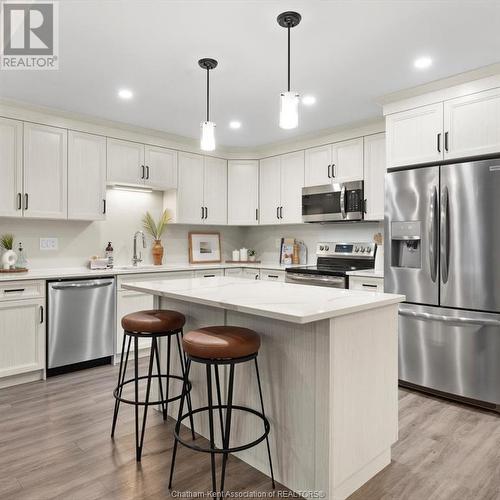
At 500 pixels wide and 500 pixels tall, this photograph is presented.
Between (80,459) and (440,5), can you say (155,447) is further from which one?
(440,5)

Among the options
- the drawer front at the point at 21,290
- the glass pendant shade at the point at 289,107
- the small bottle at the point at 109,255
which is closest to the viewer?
the glass pendant shade at the point at 289,107

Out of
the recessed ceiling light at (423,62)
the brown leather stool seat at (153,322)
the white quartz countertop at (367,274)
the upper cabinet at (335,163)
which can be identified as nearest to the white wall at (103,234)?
the upper cabinet at (335,163)

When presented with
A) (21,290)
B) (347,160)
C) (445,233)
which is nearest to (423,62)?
(445,233)

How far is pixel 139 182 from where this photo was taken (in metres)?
4.40

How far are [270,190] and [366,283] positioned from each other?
2.02m

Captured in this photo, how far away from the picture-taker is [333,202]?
4324 millimetres

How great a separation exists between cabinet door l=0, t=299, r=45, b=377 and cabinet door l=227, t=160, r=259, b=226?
2668 mm

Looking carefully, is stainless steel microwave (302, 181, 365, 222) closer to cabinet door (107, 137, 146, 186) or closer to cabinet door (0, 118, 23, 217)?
cabinet door (107, 137, 146, 186)

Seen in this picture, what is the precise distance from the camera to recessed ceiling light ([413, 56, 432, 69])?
108 inches

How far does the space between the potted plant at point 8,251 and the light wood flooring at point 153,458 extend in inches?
48.6

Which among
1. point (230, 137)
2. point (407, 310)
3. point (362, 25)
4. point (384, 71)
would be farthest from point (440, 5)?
point (230, 137)

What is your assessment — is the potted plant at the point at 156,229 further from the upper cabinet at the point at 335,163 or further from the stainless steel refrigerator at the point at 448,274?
the stainless steel refrigerator at the point at 448,274

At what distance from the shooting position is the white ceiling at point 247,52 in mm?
2170

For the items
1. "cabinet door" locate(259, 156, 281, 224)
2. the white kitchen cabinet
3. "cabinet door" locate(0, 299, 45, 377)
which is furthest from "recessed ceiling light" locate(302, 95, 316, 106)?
"cabinet door" locate(0, 299, 45, 377)
